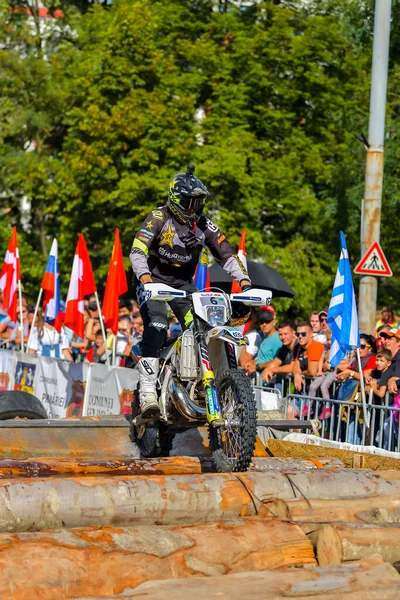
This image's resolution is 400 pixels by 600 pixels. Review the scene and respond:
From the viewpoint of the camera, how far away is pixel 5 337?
71.1ft

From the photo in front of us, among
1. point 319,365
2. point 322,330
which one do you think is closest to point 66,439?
point 319,365

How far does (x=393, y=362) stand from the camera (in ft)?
40.4

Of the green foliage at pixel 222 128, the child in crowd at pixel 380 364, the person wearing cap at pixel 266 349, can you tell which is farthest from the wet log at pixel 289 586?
the green foliage at pixel 222 128

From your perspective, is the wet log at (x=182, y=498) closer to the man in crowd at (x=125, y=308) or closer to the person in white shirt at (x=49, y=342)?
the person in white shirt at (x=49, y=342)

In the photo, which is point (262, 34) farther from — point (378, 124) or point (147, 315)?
point (147, 315)

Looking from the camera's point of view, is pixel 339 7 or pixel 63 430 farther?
pixel 339 7

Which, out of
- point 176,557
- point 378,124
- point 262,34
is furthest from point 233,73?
point 176,557

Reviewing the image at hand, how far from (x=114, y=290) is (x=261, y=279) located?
2291 millimetres

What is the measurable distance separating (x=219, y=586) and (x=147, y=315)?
13.7ft

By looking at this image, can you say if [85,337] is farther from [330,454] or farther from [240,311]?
[240,311]

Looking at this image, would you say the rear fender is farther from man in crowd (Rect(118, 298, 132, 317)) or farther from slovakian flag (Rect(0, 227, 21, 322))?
slovakian flag (Rect(0, 227, 21, 322))

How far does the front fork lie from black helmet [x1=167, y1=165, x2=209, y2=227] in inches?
45.6

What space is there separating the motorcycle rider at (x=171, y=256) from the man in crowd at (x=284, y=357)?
14.5 ft

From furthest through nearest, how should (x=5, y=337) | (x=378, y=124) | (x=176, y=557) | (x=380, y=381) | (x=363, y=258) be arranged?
(x=5, y=337)
(x=378, y=124)
(x=363, y=258)
(x=380, y=381)
(x=176, y=557)
